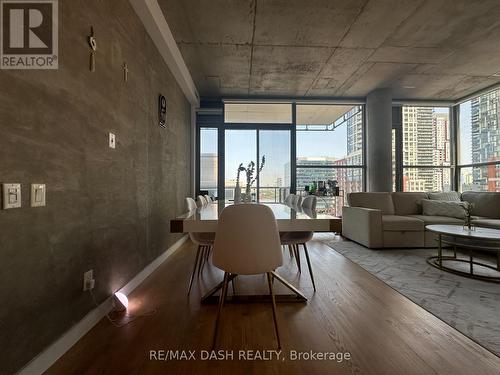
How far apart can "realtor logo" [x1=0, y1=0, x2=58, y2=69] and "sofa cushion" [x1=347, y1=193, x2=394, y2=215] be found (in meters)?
4.40

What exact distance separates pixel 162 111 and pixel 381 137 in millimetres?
4317

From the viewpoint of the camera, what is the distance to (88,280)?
1.61 metres

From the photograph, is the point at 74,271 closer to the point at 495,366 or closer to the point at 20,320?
the point at 20,320

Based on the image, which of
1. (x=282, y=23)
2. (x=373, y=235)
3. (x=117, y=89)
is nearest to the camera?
(x=117, y=89)

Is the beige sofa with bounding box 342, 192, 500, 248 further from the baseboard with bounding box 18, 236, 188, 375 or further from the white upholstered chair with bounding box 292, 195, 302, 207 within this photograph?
the baseboard with bounding box 18, 236, 188, 375

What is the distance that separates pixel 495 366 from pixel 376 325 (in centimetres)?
58

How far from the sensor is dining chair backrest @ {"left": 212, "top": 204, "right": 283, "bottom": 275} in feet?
4.65

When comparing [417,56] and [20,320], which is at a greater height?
[417,56]

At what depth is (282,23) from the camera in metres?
2.96

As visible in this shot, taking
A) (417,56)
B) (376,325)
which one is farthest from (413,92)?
(376,325)

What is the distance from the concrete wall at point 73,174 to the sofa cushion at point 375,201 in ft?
11.6

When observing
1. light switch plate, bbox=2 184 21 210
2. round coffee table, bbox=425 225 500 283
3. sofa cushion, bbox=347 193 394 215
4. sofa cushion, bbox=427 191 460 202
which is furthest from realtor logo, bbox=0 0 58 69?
sofa cushion, bbox=427 191 460 202

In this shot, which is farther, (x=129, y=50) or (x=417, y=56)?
(x=417, y=56)

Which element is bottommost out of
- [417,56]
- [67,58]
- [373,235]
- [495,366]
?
[495,366]
